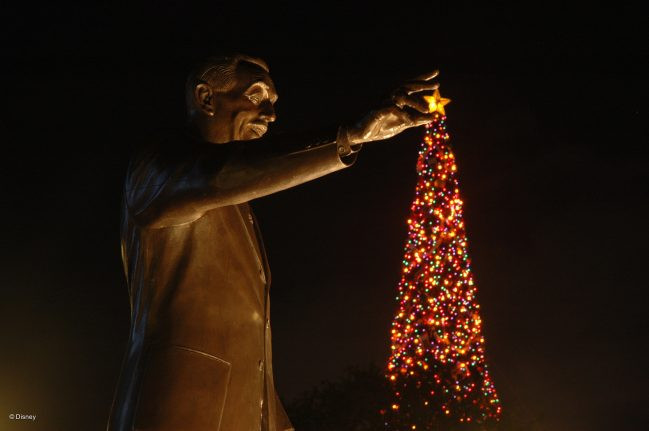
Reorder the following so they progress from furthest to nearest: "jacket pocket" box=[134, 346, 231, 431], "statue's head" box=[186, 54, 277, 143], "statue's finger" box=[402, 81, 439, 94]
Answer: "statue's head" box=[186, 54, 277, 143] → "statue's finger" box=[402, 81, 439, 94] → "jacket pocket" box=[134, 346, 231, 431]

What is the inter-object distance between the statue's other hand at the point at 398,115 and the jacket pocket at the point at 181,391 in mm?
837

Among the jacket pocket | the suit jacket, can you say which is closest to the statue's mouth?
the suit jacket

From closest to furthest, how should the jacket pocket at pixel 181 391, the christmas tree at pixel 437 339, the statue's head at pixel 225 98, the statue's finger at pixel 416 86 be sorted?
the jacket pocket at pixel 181 391, the statue's finger at pixel 416 86, the statue's head at pixel 225 98, the christmas tree at pixel 437 339

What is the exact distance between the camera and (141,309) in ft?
9.45

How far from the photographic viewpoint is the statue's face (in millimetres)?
3137

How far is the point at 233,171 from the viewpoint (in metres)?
2.65

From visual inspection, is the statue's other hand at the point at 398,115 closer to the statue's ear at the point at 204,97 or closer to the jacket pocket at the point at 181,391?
the statue's ear at the point at 204,97

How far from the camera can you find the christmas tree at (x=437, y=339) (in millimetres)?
20344

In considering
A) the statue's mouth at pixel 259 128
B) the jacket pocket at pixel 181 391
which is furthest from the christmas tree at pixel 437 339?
the jacket pocket at pixel 181 391

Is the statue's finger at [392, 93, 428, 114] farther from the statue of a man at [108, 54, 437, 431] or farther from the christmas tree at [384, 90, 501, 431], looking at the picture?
the christmas tree at [384, 90, 501, 431]

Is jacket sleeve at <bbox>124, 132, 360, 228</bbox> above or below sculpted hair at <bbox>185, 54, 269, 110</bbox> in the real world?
below

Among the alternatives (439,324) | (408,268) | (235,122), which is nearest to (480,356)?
(439,324)

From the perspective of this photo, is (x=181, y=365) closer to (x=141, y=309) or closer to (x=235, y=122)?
(x=141, y=309)

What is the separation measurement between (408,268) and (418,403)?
126 inches
